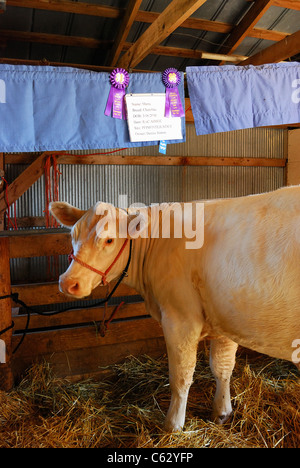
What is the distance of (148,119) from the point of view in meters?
3.04

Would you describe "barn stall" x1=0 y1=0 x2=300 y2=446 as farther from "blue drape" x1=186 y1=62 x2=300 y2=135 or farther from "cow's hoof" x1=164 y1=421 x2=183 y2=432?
"cow's hoof" x1=164 y1=421 x2=183 y2=432

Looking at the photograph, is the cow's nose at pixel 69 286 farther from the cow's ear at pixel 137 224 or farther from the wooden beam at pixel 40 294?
the wooden beam at pixel 40 294

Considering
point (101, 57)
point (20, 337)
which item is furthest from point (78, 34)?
point (20, 337)

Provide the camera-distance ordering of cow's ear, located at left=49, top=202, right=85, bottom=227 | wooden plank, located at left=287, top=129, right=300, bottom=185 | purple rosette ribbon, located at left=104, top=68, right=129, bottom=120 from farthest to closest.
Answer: wooden plank, located at left=287, top=129, right=300, bottom=185
purple rosette ribbon, located at left=104, top=68, right=129, bottom=120
cow's ear, located at left=49, top=202, right=85, bottom=227

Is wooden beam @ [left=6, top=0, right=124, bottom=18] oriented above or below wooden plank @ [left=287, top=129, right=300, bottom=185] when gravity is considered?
above

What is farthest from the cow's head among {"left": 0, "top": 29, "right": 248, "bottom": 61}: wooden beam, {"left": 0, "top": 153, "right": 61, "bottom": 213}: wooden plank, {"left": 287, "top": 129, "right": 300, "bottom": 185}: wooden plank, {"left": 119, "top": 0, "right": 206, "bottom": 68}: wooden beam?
{"left": 287, "top": 129, "right": 300, "bottom": 185}: wooden plank

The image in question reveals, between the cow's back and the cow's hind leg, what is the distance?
52 cm

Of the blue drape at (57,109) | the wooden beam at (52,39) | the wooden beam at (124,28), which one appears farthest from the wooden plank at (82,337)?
the wooden beam at (52,39)

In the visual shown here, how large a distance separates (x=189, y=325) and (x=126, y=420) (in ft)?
3.36

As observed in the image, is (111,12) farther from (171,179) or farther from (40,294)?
(40,294)

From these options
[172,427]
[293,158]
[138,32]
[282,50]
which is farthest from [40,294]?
[293,158]

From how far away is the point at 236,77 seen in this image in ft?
10.6

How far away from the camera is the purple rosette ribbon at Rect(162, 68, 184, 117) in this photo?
10.2ft

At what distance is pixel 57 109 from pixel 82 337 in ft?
6.95
